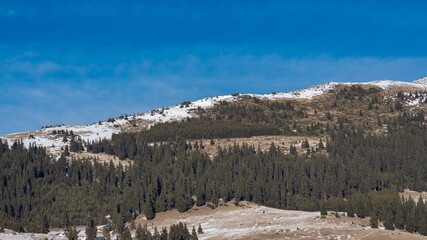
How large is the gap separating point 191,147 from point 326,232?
78.3m

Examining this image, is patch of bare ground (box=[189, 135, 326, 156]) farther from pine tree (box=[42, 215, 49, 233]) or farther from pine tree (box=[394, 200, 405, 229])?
pine tree (box=[394, 200, 405, 229])

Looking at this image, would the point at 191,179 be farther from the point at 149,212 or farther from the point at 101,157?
the point at 101,157

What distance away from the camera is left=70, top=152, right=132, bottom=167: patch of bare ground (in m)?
152

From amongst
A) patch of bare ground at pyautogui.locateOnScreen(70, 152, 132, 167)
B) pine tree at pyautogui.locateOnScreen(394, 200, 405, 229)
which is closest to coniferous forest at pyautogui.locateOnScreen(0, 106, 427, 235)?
patch of bare ground at pyautogui.locateOnScreen(70, 152, 132, 167)

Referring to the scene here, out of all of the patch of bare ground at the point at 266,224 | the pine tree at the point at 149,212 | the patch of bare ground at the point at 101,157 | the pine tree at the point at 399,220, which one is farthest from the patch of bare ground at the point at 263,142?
the pine tree at the point at 399,220

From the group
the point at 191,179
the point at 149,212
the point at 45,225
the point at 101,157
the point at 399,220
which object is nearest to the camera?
the point at 399,220

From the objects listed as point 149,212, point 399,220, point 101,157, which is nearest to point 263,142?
point 101,157

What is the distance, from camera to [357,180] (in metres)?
135

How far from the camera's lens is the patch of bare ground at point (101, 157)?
152 m

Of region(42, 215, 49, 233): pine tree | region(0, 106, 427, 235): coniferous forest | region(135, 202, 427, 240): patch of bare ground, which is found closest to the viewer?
region(135, 202, 427, 240): patch of bare ground

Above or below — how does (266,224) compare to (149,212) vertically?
below

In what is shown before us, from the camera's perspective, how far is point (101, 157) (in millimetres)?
157750

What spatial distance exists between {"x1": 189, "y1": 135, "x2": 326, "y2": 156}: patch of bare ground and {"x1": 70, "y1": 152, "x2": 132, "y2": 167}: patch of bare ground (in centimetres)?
2108

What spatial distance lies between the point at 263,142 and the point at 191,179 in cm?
4408
